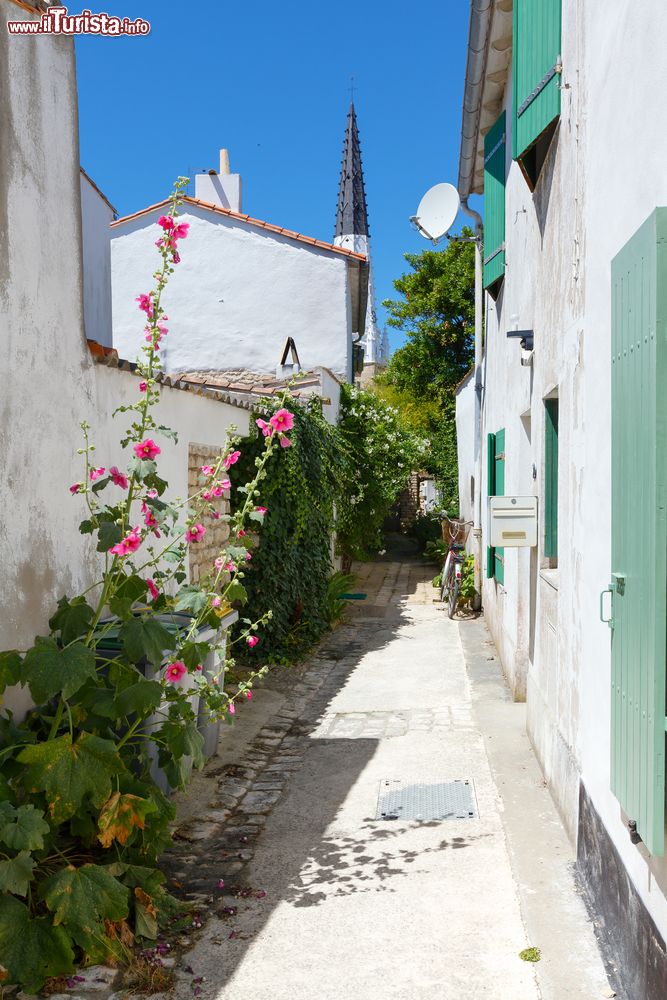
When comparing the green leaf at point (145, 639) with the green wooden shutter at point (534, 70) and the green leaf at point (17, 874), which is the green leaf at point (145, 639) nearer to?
the green leaf at point (17, 874)

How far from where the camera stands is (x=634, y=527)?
2.81 meters

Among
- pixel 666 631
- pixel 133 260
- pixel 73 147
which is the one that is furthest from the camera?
pixel 133 260

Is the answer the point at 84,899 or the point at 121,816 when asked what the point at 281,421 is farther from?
the point at 84,899

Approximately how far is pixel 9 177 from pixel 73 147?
0.84 m

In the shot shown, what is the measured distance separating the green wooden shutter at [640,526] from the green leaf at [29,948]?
80.9 inches

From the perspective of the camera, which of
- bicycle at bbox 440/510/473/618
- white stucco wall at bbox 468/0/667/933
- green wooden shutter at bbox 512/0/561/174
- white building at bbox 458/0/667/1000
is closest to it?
white building at bbox 458/0/667/1000

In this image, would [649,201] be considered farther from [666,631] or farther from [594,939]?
[594,939]

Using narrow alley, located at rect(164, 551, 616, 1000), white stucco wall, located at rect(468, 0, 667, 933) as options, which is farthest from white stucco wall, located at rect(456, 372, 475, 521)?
white stucco wall, located at rect(468, 0, 667, 933)

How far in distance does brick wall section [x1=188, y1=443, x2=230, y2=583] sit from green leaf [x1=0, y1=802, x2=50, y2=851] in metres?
4.06

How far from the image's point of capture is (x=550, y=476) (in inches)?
236

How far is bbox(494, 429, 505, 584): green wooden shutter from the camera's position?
29.4ft

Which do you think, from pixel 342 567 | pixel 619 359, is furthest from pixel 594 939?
pixel 342 567

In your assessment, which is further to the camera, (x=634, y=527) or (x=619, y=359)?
(x=619, y=359)

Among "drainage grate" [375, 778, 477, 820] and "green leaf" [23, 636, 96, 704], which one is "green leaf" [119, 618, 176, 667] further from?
"drainage grate" [375, 778, 477, 820]
